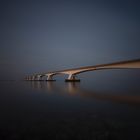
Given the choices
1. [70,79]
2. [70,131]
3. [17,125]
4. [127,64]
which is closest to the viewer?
[70,131]

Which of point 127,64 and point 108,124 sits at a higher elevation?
point 127,64

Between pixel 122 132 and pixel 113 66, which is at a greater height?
pixel 113 66

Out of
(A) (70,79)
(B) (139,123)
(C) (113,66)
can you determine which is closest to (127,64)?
(C) (113,66)

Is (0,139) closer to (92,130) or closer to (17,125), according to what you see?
(17,125)

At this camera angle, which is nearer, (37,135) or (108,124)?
Result: (37,135)

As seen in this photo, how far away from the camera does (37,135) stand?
2881 millimetres

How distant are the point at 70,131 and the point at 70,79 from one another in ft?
125

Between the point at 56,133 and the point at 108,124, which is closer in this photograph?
the point at 56,133

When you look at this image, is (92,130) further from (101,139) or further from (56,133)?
(56,133)

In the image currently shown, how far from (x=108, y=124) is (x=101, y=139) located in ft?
3.18

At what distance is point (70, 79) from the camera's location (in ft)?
135

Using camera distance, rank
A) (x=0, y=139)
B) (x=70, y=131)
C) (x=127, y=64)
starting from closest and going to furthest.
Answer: (x=0, y=139), (x=70, y=131), (x=127, y=64)

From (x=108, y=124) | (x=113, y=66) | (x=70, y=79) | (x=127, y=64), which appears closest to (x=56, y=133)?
(x=108, y=124)

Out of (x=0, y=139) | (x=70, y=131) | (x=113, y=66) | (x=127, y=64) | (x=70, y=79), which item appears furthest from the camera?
(x=70, y=79)
